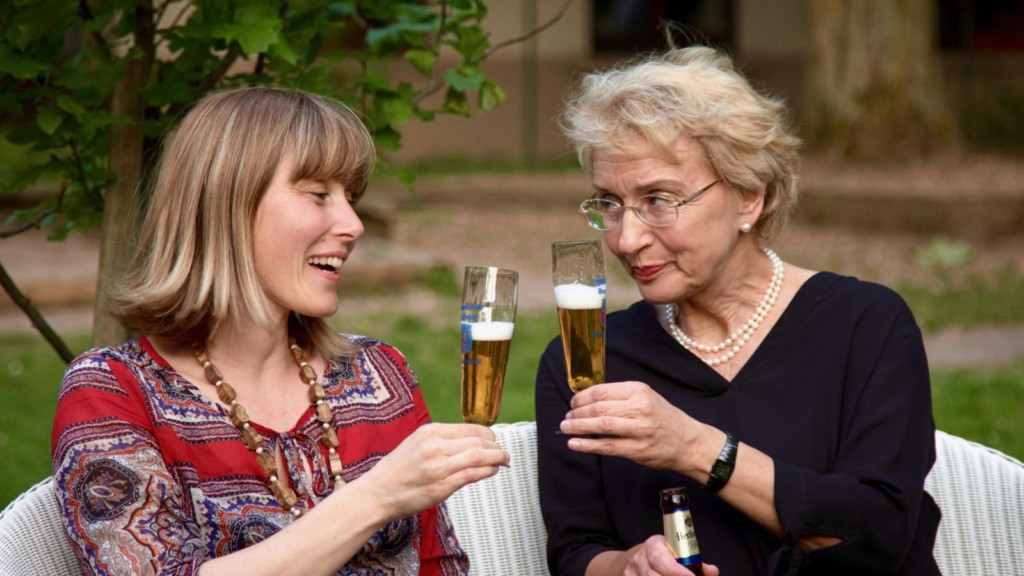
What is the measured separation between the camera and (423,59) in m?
3.71

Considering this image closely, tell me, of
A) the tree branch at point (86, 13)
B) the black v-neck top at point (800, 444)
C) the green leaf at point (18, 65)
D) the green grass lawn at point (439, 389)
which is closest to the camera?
the black v-neck top at point (800, 444)

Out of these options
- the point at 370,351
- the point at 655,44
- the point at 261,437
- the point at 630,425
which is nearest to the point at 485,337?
the point at 630,425

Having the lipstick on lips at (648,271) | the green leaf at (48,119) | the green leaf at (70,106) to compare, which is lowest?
the lipstick on lips at (648,271)

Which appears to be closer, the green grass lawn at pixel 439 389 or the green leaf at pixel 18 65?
the green leaf at pixel 18 65

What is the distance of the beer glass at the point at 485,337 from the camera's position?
254cm

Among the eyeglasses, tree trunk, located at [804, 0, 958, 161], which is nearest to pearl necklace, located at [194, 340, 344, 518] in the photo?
the eyeglasses

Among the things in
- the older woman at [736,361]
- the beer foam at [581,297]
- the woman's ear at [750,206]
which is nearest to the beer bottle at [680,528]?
the older woman at [736,361]

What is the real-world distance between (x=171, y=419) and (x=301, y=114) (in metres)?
0.66

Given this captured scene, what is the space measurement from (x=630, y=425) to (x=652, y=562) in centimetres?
31

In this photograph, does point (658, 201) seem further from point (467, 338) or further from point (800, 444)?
point (467, 338)

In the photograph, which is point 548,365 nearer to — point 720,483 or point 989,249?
point 720,483

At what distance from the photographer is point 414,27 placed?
3.63 meters

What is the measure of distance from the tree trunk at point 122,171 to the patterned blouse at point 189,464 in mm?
659

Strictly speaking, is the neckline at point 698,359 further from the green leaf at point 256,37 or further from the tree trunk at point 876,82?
the tree trunk at point 876,82
